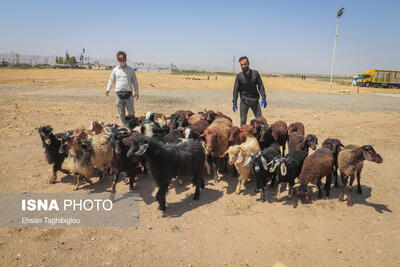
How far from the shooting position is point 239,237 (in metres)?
4.52

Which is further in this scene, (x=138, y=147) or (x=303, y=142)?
(x=303, y=142)

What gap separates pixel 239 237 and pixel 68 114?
40.6 feet

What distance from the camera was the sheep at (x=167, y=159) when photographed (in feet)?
15.5

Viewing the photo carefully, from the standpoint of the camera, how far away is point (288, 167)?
5.57 metres

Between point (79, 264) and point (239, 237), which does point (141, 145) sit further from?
point (239, 237)

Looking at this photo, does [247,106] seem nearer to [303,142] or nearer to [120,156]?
[303,142]

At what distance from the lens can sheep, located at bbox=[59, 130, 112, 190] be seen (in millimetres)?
5988

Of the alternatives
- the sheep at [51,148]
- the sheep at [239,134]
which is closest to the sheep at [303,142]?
the sheep at [239,134]

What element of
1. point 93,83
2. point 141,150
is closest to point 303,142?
point 141,150

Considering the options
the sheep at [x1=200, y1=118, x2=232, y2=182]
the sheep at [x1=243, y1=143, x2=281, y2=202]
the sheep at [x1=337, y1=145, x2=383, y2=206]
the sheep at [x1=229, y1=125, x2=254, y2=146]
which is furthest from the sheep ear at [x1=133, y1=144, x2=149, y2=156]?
the sheep at [x1=337, y1=145, x2=383, y2=206]

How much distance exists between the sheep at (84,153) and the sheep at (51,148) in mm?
376

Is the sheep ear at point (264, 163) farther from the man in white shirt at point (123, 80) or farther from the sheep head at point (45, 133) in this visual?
the man in white shirt at point (123, 80)

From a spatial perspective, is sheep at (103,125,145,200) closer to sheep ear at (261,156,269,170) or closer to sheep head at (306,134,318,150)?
sheep ear at (261,156,269,170)

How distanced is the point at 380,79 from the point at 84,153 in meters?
61.7
